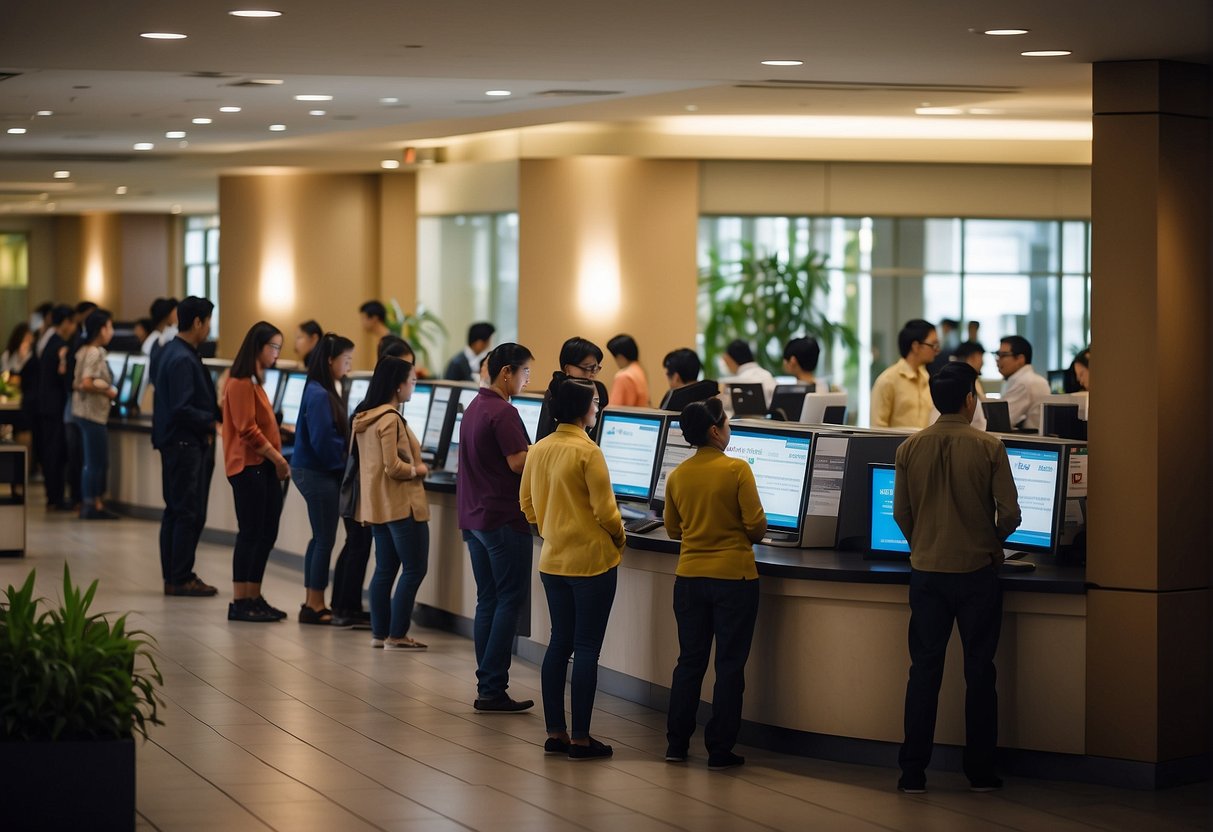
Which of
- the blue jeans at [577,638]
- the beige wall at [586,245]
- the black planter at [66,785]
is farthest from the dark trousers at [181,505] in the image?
the black planter at [66,785]

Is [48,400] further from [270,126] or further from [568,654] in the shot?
[568,654]

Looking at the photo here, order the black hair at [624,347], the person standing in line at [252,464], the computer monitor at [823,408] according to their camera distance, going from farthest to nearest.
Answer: the black hair at [624,347] → the computer monitor at [823,408] → the person standing in line at [252,464]

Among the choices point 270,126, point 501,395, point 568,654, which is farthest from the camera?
point 270,126

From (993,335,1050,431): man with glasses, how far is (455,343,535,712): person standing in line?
4307 millimetres

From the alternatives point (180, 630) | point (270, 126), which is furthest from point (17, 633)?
point (270, 126)

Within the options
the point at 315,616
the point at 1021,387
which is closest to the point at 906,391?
the point at 1021,387

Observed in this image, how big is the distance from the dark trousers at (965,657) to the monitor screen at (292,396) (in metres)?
6.59

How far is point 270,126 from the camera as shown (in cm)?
1313

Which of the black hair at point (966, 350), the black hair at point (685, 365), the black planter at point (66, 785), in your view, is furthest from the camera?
the black hair at point (966, 350)

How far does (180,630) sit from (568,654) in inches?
138

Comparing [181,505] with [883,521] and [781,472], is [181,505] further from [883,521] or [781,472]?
[883,521]

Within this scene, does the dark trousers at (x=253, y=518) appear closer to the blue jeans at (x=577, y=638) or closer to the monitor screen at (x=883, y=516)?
the blue jeans at (x=577, y=638)

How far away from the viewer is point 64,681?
500cm

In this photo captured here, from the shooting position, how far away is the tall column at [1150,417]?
247 inches
